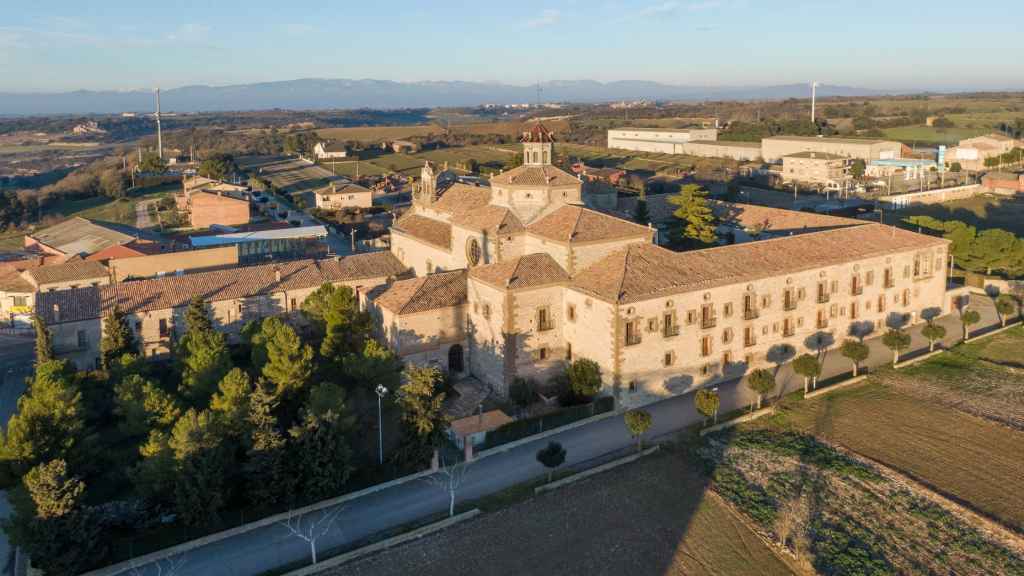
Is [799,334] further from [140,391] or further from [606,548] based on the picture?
[140,391]

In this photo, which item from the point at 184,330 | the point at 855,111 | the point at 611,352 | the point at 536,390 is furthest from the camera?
the point at 855,111

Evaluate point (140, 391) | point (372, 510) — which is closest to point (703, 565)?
point (372, 510)

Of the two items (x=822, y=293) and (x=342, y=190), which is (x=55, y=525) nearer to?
(x=822, y=293)

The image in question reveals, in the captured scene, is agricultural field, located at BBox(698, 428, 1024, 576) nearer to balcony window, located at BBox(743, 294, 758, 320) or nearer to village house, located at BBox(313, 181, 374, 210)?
balcony window, located at BBox(743, 294, 758, 320)

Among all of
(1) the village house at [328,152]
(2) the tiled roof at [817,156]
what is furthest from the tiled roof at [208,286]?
(1) the village house at [328,152]

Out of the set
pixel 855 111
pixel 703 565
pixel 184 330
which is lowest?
pixel 703 565

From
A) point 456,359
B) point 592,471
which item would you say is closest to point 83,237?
point 456,359
